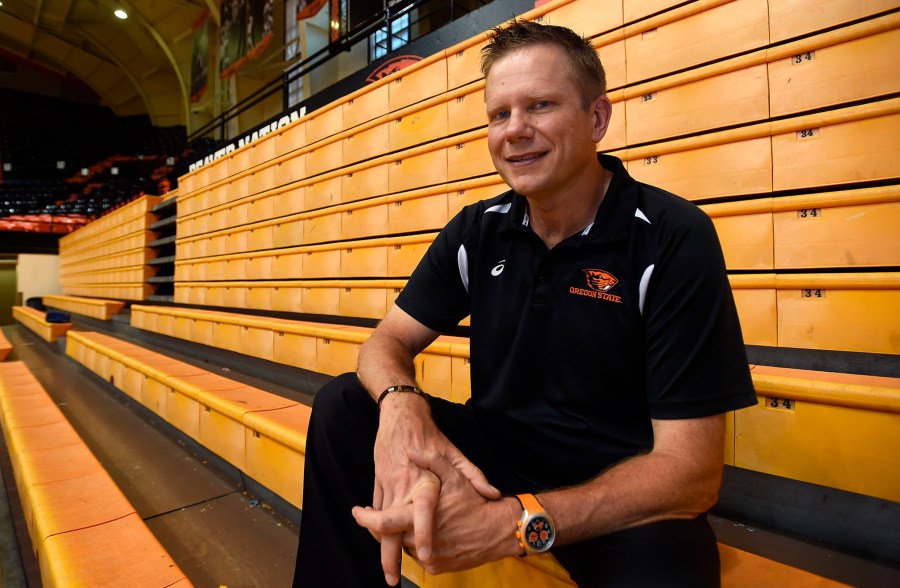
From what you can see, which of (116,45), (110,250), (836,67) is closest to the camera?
(836,67)

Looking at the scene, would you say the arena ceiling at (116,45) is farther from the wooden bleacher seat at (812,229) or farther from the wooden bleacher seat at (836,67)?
the wooden bleacher seat at (812,229)

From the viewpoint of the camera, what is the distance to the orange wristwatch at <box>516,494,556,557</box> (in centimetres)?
45

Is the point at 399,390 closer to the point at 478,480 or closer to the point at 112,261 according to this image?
the point at 478,480

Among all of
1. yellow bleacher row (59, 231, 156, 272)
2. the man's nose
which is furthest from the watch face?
yellow bleacher row (59, 231, 156, 272)

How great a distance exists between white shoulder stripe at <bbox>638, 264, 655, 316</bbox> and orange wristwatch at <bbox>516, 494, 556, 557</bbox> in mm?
290

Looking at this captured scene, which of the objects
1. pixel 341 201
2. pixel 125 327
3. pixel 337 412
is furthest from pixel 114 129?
pixel 337 412

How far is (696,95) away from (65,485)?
7.26 feet

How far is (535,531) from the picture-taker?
1.48 feet

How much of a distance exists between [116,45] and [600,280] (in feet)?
42.1

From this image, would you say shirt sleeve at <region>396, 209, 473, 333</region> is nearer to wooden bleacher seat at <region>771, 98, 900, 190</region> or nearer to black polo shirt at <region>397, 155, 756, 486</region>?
black polo shirt at <region>397, 155, 756, 486</region>

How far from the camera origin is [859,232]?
3.60 ft

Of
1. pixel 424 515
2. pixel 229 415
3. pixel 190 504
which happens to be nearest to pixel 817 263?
pixel 424 515

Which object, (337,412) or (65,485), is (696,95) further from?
(65,485)

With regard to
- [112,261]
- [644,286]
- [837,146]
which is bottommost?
[644,286]
